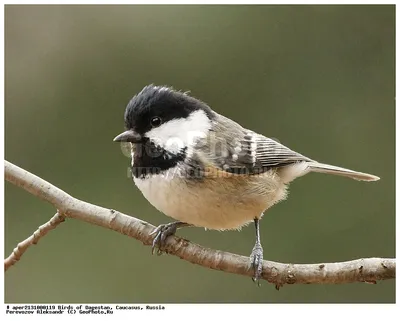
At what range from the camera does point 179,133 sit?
5.55 ft

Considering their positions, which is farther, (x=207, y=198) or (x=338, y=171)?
(x=338, y=171)

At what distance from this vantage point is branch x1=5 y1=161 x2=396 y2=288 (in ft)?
4.86

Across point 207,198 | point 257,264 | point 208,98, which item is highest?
point 208,98

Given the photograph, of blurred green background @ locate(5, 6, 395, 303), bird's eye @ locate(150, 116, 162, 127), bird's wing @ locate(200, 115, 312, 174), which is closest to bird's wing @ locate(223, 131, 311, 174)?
bird's wing @ locate(200, 115, 312, 174)

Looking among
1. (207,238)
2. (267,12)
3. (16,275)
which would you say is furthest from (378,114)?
(16,275)

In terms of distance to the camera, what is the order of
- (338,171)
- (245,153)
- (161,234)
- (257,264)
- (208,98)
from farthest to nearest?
(208,98) → (338,171) → (245,153) → (161,234) → (257,264)

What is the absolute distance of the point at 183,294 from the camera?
2652 mm

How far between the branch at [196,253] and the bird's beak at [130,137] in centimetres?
21

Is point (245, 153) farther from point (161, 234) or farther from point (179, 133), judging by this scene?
point (161, 234)

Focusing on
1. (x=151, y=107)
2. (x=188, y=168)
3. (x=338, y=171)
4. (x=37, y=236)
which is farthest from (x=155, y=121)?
(x=338, y=171)

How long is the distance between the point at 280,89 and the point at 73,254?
4.35 feet

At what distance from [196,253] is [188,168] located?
0.24 metres

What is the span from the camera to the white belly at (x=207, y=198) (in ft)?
5.29

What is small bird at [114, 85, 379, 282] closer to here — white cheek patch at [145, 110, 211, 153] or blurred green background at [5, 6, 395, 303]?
white cheek patch at [145, 110, 211, 153]
